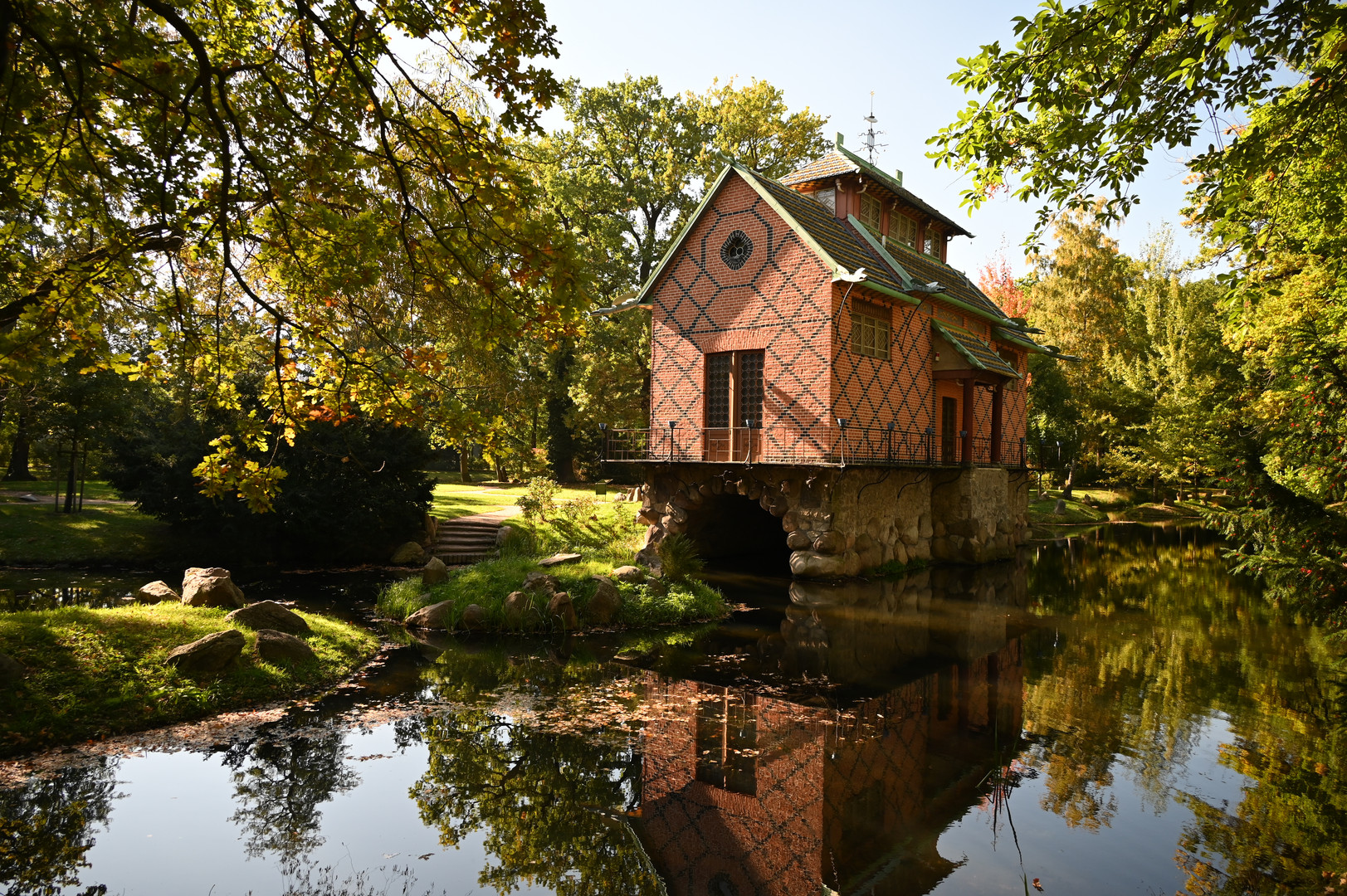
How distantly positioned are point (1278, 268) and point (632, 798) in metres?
18.4

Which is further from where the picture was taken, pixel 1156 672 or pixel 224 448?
pixel 1156 672

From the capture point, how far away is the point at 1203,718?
29.8ft

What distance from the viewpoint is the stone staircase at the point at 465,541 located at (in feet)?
67.9

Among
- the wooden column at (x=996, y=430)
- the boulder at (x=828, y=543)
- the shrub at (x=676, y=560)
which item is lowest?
the shrub at (x=676, y=560)

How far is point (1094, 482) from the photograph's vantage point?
1812 inches

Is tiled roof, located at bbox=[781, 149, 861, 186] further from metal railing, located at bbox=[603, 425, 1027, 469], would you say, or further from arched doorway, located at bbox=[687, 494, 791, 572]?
arched doorway, located at bbox=[687, 494, 791, 572]

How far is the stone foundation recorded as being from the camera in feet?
61.1

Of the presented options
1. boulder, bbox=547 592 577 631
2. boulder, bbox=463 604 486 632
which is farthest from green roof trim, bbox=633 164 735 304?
boulder, bbox=463 604 486 632

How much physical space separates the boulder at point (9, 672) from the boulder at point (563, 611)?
7.20 m

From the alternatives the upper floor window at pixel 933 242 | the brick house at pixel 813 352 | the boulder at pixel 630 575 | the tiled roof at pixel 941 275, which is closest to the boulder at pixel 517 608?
the boulder at pixel 630 575

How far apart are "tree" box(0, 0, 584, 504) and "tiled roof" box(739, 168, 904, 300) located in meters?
13.0

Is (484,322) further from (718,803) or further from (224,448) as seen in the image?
(718,803)

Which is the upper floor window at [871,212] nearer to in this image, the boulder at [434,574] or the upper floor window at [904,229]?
the upper floor window at [904,229]

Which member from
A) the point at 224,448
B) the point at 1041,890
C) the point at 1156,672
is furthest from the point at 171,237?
the point at 1156,672
